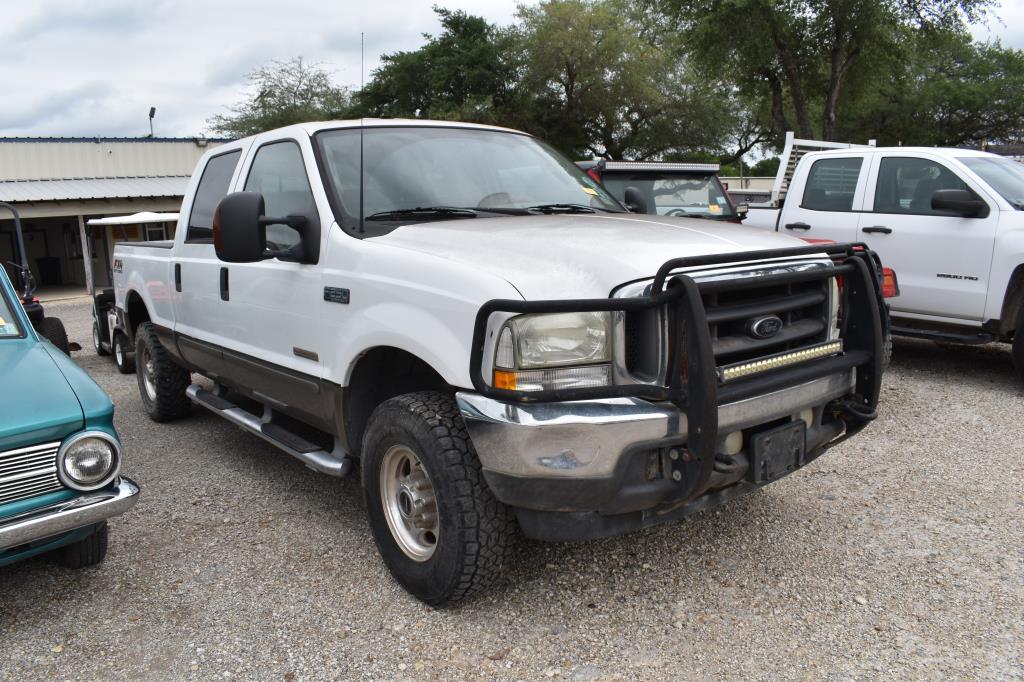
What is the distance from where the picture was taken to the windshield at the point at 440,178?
381cm

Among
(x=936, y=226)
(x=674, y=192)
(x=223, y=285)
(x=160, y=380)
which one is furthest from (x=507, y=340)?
(x=674, y=192)

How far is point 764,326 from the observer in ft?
10.2

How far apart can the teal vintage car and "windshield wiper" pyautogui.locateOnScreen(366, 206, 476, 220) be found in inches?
55.6

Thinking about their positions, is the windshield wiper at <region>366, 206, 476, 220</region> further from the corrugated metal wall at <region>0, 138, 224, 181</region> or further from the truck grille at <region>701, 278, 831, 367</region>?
the corrugated metal wall at <region>0, 138, 224, 181</region>

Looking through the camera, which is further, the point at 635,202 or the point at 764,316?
the point at 635,202

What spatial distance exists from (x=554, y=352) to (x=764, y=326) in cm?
86

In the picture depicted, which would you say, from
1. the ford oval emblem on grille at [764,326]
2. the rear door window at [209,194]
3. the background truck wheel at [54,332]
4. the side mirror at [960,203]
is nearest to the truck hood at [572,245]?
the ford oval emblem on grille at [764,326]

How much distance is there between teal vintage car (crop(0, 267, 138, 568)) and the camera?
3.12 m

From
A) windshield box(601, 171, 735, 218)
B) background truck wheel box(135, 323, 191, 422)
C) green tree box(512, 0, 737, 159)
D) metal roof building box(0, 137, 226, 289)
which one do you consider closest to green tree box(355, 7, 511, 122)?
green tree box(512, 0, 737, 159)

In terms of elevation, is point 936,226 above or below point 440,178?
below

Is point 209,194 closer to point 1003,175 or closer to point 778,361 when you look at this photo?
point 778,361

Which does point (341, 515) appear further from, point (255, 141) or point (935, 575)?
point (935, 575)

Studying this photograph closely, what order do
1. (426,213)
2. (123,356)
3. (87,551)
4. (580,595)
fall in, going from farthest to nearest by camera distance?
1. (123,356)
2. (426,213)
3. (87,551)
4. (580,595)

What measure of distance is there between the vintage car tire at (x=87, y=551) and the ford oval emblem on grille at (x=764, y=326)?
2852 millimetres
